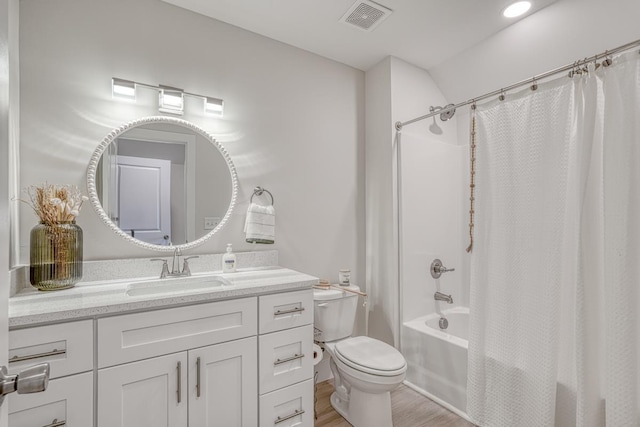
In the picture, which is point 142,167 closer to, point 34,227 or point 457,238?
Answer: point 34,227

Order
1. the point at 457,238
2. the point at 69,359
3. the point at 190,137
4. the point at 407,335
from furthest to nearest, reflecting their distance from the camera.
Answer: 1. the point at 457,238
2. the point at 407,335
3. the point at 190,137
4. the point at 69,359

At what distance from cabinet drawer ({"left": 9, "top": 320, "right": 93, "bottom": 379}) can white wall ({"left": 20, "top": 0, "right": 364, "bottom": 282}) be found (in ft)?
1.97

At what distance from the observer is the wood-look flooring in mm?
1943

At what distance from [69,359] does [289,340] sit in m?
0.91

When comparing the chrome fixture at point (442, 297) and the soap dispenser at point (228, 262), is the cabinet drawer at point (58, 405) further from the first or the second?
the chrome fixture at point (442, 297)

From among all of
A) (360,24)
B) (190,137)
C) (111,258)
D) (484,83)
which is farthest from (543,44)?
(111,258)

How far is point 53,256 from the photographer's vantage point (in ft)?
4.59

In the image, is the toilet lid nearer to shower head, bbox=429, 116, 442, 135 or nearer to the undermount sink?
the undermount sink

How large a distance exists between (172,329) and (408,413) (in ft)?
5.27

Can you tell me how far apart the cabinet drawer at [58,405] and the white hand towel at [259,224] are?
103 cm

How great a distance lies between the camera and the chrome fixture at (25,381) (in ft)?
1.79

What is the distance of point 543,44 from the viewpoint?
6.81 feet

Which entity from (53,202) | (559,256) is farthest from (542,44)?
(53,202)

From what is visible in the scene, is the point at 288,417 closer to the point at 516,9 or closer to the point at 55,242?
the point at 55,242
